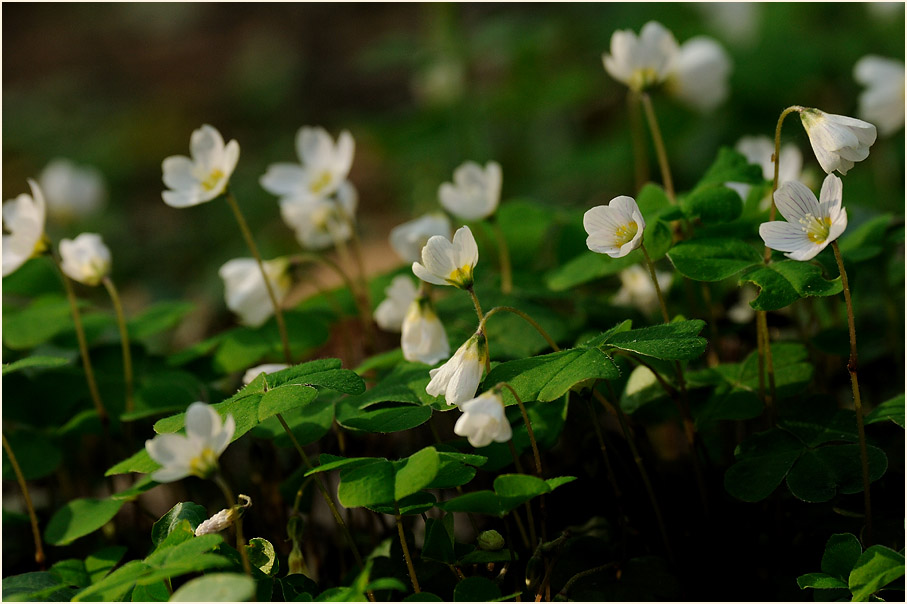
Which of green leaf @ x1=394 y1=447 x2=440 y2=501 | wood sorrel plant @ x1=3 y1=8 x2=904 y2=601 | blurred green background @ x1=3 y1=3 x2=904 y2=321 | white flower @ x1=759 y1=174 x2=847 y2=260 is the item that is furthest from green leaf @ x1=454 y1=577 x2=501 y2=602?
blurred green background @ x1=3 y1=3 x2=904 y2=321

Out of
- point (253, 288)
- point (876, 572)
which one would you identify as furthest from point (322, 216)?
point (876, 572)

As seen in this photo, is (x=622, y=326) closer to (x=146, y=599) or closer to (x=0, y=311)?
(x=146, y=599)

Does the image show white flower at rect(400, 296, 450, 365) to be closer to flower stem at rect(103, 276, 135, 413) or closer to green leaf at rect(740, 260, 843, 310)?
green leaf at rect(740, 260, 843, 310)

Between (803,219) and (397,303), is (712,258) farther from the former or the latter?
(397,303)

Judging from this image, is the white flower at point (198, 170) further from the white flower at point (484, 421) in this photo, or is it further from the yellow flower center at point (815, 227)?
the yellow flower center at point (815, 227)

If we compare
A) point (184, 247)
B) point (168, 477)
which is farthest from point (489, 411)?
point (184, 247)

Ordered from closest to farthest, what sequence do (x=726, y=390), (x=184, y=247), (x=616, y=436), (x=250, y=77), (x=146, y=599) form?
(x=146, y=599)
(x=726, y=390)
(x=616, y=436)
(x=184, y=247)
(x=250, y=77)
